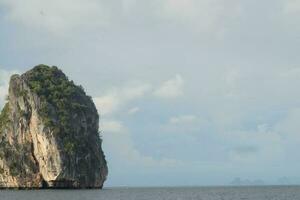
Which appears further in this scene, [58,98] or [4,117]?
[4,117]

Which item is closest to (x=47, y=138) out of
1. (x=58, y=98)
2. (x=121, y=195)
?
(x=58, y=98)

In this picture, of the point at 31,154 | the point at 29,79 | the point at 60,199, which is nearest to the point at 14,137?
the point at 31,154

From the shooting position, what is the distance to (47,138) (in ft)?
427

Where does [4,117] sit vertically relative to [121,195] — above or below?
above

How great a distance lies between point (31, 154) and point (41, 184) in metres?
7.92

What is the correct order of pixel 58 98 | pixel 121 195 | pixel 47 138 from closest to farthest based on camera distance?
pixel 121 195, pixel 47 138, pixel 58 98

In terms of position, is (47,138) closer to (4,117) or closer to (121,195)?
(4,117)

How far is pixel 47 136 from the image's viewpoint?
130m

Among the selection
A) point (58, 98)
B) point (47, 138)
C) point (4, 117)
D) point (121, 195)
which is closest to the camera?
point (121, 195)

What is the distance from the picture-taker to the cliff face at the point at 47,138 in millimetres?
130250

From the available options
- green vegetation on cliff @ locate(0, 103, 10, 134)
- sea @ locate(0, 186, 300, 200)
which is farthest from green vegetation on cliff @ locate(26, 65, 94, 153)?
sea @ locate(0, 186, 300, 200)

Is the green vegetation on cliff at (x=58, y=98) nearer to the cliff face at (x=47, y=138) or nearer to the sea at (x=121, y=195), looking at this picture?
the cliff face at (x=47, y=138)

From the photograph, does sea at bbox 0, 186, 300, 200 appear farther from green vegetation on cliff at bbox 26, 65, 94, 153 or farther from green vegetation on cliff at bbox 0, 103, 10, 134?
green vegetation on cliff at bbox 0, 103, 10, 134

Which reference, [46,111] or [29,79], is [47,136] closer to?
[46,111]
